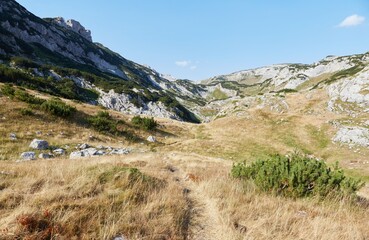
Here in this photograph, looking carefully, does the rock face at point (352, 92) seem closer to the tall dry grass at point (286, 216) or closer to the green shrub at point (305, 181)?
the green shrub at point (305, 181)

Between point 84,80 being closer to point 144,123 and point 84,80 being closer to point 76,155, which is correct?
point 144,123

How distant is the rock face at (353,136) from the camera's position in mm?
31531

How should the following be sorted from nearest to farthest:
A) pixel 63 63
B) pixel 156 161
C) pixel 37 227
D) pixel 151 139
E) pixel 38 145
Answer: pixel 37 227 < pixel 156 161 < pixel 38 145 < pixel 151 139 < pixel 63 63

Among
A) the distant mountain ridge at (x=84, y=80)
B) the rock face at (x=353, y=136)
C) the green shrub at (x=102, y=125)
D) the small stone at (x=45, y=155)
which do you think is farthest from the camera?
the distant mountain ridge at (x=84, y=80)

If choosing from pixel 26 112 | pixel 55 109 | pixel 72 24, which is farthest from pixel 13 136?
pixel 72 24

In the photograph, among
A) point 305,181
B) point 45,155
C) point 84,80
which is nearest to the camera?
point 305,181

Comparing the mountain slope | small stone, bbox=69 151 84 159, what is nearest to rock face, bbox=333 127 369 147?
small stone, bbox=69 151 84 159

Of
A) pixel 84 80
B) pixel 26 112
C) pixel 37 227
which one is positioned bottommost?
pixel 37 227

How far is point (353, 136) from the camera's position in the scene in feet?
108

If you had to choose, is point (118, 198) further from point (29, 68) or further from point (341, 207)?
point (29, 68)

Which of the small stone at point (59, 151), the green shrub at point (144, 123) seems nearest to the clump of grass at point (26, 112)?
the small stone at point (59, 151)

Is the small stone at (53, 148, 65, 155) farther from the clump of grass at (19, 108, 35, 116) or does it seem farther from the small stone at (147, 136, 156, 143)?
the small stone at (147, 136, 156, 143)

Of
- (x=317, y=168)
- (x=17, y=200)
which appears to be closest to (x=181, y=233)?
(x=17, y=200)

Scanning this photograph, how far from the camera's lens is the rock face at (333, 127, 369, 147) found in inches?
1241
